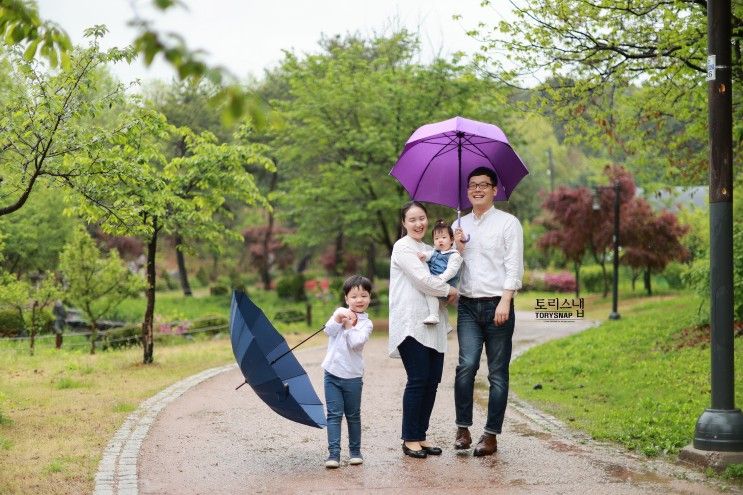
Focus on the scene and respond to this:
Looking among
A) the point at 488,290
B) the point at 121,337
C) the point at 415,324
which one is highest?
the point at 488,290

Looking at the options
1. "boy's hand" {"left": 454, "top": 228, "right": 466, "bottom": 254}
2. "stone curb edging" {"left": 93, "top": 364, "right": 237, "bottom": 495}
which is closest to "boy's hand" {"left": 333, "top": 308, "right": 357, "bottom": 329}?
"boy's hand" {"left": 454, "top": 228, "right": 466, "bottom": 254}

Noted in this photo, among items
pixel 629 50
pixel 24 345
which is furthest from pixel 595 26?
pixel 24 345

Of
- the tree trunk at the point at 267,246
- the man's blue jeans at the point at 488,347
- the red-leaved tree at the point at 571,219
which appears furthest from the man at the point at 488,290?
the tree trunk at the point at 267,246

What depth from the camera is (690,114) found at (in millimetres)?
12375

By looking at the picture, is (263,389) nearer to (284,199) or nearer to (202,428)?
(202,428)

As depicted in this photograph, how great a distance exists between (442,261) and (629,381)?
19.7ft

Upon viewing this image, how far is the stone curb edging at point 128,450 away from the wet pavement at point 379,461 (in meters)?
0.09

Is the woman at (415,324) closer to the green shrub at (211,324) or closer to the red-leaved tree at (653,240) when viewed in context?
the green shrub at (211,324)

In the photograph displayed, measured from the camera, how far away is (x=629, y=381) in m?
12.2

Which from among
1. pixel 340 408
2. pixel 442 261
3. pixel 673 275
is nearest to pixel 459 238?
pixel 442 261

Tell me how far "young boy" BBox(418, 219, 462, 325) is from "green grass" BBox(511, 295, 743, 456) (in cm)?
201

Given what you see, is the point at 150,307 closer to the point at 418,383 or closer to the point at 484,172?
the point at 418,383

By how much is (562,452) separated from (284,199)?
1996 centimetres

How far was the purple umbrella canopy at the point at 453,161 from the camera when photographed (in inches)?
310
